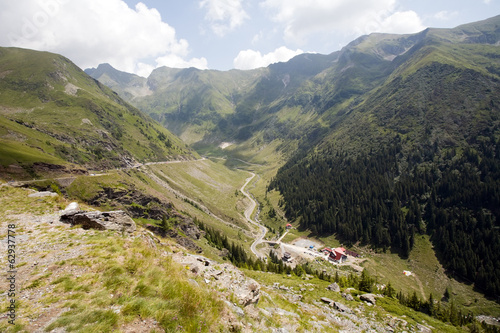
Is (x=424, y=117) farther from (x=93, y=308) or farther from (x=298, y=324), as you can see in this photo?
(x=93, y=308)

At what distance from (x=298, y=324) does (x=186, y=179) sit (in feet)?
489

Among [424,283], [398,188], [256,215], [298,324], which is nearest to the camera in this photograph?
[298,324]

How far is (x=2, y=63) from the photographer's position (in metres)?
190

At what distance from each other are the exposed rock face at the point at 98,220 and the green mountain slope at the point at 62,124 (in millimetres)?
54430

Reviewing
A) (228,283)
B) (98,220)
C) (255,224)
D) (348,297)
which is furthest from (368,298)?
(255,224)

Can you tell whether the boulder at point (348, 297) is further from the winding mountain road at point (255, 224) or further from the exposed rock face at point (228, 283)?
the winding mountain road at point (255, 224)

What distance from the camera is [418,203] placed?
4491 inches

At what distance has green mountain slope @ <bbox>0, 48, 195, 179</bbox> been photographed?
94688mm

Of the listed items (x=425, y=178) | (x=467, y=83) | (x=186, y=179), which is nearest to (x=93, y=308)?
(x=186, y=179)

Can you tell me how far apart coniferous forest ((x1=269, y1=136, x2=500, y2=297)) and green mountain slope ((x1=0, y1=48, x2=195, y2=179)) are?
122 metres

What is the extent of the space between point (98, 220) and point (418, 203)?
142 meters

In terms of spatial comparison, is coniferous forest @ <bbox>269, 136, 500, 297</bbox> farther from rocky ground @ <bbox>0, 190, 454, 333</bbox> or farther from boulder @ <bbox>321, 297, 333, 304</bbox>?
rocky ground @ <bbox>0, 190, 454, 333</bbox>

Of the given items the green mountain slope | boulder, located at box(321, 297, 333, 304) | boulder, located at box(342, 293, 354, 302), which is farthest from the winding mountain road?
the green mountain slope

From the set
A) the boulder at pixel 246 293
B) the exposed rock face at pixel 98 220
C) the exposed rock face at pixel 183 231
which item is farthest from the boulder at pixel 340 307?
the exposed rock face at pixel 183 231
